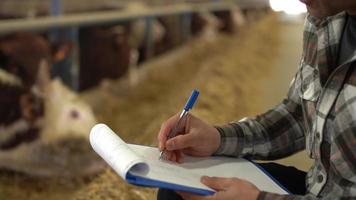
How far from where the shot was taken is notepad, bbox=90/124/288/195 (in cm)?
99

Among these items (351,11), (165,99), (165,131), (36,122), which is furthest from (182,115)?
(165,99)

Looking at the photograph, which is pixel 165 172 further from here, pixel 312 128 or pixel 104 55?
pixel 104 55

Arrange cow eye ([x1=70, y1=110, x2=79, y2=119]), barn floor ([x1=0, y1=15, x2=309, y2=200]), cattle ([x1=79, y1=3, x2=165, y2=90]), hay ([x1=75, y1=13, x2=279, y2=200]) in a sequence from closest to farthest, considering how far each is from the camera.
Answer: hay ([x1=75, y1=13, x2=279, y2=200])
barn floor ([x1=0, y1=15, x2=309, y2=200])
cow eye ([x1=70, y1=110, x2=79, y2=119])
cattle ([x1=79, y1=3, x2=165, y2=90])

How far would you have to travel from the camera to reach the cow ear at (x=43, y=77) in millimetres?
3125

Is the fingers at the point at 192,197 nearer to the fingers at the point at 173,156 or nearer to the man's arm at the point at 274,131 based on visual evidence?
the fingers at the point at 173,156

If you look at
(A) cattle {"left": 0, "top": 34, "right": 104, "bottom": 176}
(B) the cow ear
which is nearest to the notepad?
(A) cattle {"left": 0, "top": 34, "right": 104, "bottom": 176}

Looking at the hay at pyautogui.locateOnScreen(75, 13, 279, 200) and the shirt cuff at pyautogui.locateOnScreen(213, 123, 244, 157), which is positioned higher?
the shirt cuff at pyautogui.locateOnScreen(213, 123, 244, 157)

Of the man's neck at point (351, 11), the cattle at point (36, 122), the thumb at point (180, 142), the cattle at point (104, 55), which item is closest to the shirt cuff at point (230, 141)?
the thumb at point (180, 142)

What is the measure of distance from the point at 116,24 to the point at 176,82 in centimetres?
81

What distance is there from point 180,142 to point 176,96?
9.75ft

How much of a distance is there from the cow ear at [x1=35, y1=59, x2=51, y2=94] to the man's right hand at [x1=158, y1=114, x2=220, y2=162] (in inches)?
80.1

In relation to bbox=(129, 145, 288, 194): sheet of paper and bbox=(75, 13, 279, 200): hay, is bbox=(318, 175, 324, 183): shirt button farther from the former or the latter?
bbox=(75, 13, 279, 200): hay

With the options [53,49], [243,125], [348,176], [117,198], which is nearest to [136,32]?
[53,49]

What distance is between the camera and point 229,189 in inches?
41.4
